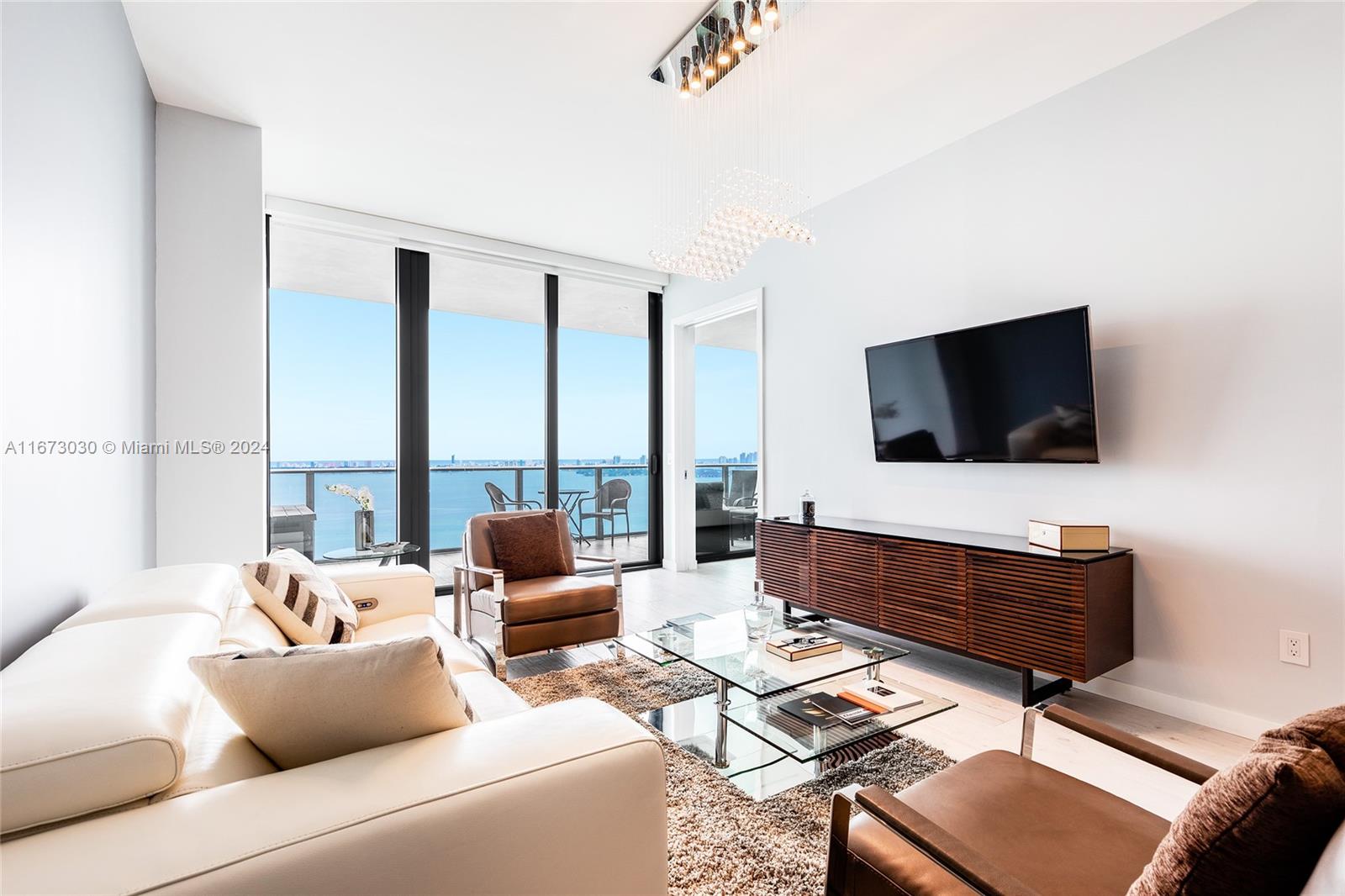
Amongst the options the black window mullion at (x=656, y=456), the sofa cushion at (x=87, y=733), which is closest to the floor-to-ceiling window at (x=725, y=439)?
the black window mullion at (x=656, y=456)

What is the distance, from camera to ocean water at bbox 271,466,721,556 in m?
4.40

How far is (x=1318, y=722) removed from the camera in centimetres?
71

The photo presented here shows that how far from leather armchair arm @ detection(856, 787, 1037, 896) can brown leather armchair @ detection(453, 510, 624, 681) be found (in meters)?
2.14

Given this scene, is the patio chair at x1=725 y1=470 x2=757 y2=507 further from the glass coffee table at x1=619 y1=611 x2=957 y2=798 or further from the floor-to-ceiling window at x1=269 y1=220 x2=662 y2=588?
the glass coffee table at x1=619 y1=611 x2=957 y2=798

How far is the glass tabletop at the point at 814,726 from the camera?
185cm

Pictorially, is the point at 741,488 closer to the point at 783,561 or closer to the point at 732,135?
the point at 783,561

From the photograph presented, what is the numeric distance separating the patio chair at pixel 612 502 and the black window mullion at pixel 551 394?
2.27ft

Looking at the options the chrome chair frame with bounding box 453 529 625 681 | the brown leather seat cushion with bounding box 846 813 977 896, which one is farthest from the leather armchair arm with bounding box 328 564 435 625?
the brown leather seat cushion with bounding box 846 813 977 896

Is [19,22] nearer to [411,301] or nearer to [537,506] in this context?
[411,301]

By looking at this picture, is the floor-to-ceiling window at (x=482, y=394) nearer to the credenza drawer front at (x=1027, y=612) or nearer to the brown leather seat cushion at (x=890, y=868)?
the credenza drawer front at (x=1027, y=612)

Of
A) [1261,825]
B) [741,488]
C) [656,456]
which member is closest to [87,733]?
[1261,825]

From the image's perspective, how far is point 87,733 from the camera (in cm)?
80

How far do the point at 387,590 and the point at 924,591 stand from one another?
2484 millimetres

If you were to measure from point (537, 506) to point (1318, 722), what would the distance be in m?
5.06
